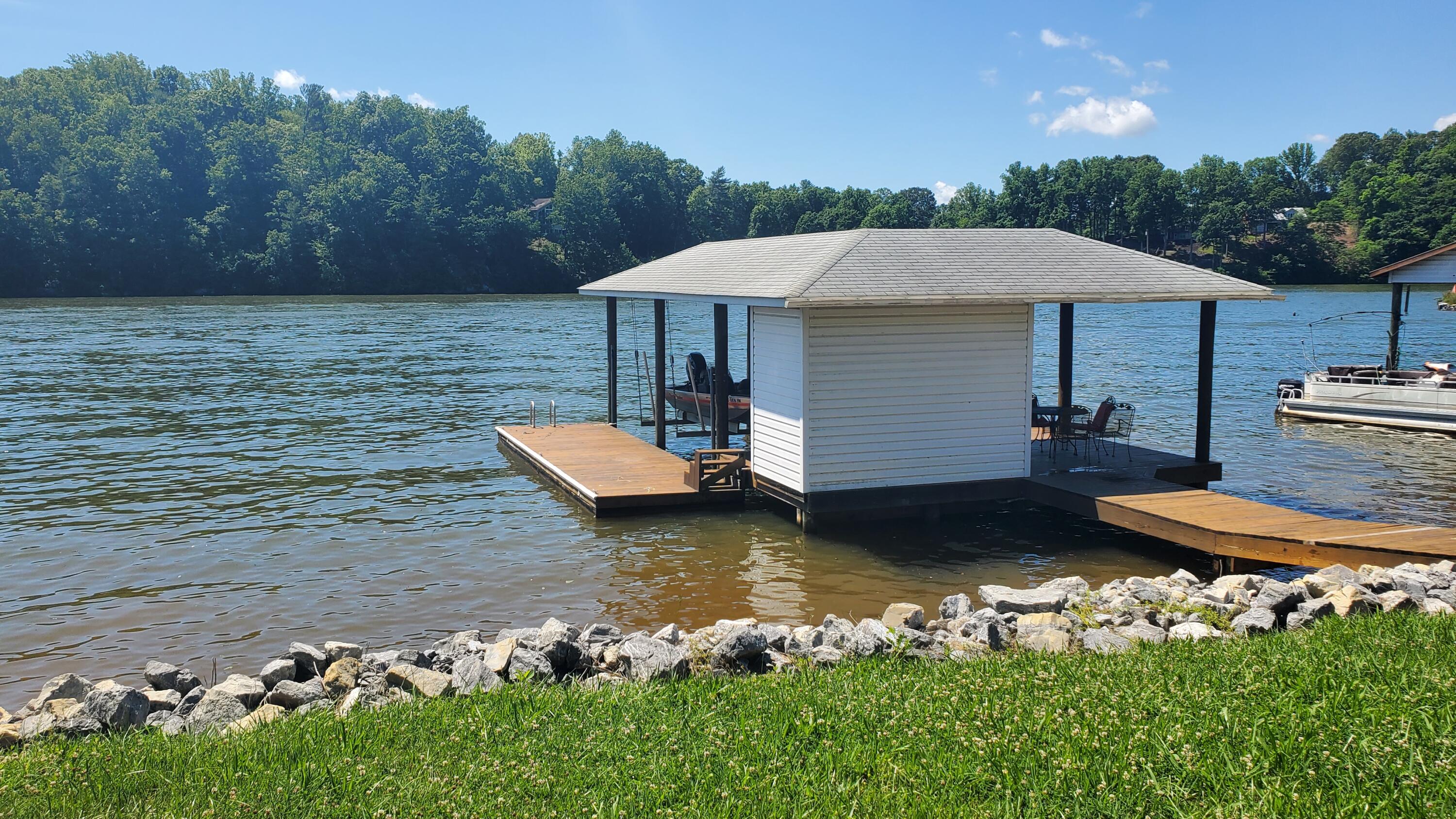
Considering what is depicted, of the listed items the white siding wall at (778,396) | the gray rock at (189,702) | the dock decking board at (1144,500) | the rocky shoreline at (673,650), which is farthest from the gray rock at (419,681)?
the dock decking board at (1144,500)

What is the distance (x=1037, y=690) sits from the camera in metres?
5.88

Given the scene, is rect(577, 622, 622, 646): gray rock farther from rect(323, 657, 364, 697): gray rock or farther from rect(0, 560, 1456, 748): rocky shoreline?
rect(323, 657, 364, 697): gray rock

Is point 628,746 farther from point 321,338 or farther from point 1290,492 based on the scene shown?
point 321,338

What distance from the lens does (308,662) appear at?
7.87 meters

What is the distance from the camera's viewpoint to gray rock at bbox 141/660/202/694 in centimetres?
749

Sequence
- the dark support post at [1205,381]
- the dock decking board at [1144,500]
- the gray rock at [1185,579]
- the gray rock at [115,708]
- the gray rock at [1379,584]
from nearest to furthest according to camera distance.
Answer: the gray rock at [115,708] < the gray rock at [1379,584] < the gray rock at [1185,579] < the dock decking board at [1144,500] < the dark support post at [1205,381]

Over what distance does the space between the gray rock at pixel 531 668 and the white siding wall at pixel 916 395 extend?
6.00 meters

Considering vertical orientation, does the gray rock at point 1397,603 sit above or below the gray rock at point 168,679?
above

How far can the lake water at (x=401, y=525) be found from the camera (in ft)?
35.0

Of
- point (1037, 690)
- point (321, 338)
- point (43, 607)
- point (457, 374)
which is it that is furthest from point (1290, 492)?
point (321, 338)

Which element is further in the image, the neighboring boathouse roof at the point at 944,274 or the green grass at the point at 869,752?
the neighboring boathouse roof at the point at 944,274

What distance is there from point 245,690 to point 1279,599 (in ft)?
23.8

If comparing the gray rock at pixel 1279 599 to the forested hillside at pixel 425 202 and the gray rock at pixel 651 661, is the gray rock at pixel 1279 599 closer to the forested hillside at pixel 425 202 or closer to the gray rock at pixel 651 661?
the gray rock at pixel 651 661

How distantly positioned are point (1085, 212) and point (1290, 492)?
5104 inches
